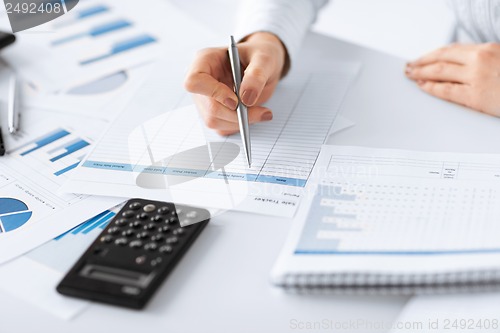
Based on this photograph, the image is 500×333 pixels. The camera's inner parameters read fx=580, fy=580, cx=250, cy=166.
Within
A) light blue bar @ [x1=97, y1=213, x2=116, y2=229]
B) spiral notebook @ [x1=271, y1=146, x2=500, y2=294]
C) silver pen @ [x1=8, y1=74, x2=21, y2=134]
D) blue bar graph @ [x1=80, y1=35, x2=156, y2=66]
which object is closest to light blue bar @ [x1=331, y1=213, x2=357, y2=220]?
spiral notebook @ [x1=271, y1=146, x2=500, y2=294]

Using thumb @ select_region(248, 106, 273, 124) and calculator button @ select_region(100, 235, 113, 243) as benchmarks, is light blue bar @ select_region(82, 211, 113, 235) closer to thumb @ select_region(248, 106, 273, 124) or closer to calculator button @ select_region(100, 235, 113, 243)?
calculator button @ select_region(100, 235, 113, 243)

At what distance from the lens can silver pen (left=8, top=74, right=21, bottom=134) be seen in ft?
2.60

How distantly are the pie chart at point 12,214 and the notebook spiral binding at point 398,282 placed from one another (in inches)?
12.1

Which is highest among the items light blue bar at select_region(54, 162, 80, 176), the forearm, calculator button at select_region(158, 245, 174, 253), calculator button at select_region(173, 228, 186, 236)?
the forearm

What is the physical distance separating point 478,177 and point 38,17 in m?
0.65

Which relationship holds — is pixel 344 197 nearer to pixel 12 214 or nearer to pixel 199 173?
pixel 199 173

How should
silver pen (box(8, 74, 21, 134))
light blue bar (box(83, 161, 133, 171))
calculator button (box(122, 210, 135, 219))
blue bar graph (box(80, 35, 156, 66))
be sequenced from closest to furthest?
calculator button (box(122, 210, 135, 219)) < light blue bar (box(83, 161, 133, 171)) < silver pen (box(8, 74, 21, 134)) < blue bar graph (box(80, 35, 156, 66))

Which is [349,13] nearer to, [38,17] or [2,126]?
[38,17]

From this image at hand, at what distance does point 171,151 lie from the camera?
28.2 inches

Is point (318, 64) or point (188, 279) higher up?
point (318, 64)

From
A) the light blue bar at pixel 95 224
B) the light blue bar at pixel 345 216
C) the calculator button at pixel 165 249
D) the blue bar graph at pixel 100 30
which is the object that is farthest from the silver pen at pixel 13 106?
the light blue bar at pixel 345 216

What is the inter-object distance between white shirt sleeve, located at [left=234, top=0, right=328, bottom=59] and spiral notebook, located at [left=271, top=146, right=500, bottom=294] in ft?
0.88

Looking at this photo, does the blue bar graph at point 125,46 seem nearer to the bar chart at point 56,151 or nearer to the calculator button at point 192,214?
the bar chart at point 56,151

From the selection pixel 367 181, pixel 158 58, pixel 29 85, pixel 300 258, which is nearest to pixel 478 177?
pixel 367 181
